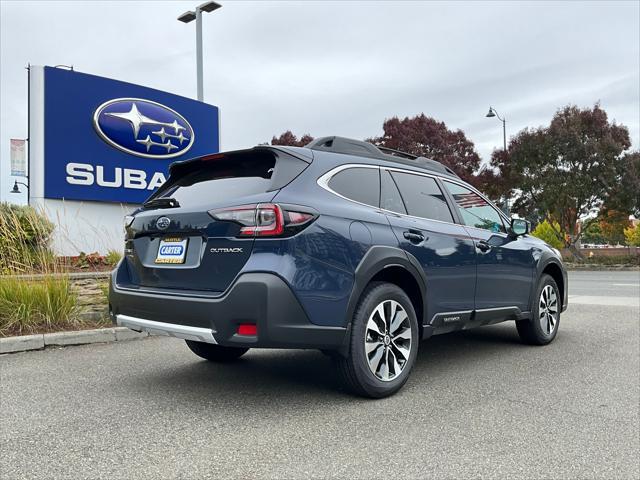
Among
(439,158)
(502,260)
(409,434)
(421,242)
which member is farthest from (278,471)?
(439,158)

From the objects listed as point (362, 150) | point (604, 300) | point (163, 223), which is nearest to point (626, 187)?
point (604, 300)

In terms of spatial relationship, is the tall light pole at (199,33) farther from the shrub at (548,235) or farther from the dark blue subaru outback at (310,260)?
the shrub at (548,235)

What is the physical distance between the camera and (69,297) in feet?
20.3

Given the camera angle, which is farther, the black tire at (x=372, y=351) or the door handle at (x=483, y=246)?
the door handle at (x=483, y=246)

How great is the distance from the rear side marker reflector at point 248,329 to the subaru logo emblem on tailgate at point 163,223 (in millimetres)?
971

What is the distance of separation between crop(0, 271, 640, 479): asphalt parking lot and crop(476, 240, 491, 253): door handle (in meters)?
1.06

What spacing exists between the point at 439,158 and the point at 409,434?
2885cm

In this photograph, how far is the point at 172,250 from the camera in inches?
149

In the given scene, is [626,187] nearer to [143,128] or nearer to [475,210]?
[143,128]

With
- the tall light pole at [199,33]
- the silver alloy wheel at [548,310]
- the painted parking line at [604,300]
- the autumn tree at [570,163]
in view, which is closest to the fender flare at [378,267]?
the silver alloy wheel at [548,310]

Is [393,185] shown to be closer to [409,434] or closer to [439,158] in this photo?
[409,434]

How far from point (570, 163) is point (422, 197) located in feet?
84.1

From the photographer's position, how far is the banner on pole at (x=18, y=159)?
9.18 meters

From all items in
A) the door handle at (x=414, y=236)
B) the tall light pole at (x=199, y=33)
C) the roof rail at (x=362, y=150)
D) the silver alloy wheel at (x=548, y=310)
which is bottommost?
the silver alloy wheel at (x=548, y=310)
